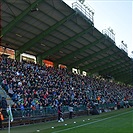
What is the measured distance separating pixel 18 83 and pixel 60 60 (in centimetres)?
2318

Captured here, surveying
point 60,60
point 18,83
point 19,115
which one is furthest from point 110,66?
point 19,115

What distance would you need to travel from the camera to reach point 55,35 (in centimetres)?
3900

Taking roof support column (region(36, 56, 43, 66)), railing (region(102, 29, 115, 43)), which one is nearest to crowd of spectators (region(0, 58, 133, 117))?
roof support column (region(36, 56, 43, 66))

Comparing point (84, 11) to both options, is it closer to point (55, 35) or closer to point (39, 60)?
point (55, 35)

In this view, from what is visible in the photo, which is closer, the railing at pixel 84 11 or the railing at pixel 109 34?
the railing at pixel 84 11

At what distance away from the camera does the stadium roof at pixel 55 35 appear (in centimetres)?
3008

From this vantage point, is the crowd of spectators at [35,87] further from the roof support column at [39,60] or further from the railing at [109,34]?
the railing at [109,34]

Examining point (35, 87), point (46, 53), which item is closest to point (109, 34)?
point (46, 53)

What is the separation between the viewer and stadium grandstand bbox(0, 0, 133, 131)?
88.8ft

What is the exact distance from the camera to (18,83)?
28203 millimetres

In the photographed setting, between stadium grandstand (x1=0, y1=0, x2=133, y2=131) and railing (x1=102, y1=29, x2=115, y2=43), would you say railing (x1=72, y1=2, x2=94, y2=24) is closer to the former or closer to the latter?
stadium grandstand (x1=0, y1=0, x2=133, y2=131)

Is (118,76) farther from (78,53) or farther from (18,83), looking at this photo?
(18,83)

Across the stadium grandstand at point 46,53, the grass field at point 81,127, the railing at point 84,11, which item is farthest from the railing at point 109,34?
the grass field at point 81,127

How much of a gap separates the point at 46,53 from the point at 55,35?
6.63m
